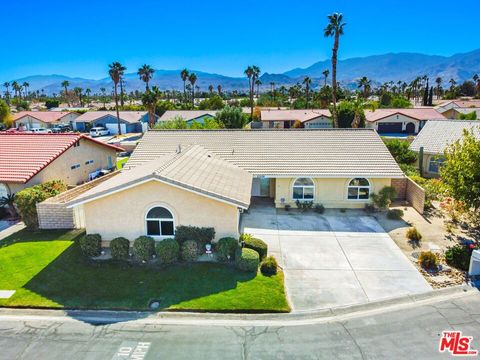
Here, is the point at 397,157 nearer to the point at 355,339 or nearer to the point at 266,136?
the point at 266,136

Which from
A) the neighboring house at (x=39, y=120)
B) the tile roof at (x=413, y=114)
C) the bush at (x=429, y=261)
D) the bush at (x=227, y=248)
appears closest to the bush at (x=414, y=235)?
the bush at (x=429, y=261)

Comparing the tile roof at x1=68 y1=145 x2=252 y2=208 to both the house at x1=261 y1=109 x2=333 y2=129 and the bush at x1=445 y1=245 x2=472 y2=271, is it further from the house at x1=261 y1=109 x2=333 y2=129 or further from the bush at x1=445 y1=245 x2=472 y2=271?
the house at x1=261 y1=109 x2=333 y2=129

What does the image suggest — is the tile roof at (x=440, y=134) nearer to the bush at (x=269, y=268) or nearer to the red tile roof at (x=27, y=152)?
the bush at (x=269, y=268)

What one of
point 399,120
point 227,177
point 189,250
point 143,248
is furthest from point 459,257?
point 399,120

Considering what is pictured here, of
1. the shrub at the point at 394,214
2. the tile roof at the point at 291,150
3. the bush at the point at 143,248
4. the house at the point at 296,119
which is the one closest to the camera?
the bush at the point at 143,248

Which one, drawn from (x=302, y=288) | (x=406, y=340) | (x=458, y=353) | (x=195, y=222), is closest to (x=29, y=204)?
(x=195, y=222)

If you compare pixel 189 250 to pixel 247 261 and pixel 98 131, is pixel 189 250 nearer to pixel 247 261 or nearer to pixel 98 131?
pixel 247 261

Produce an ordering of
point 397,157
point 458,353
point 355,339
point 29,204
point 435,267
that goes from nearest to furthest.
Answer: point 458,353, point 355,339, point 435,267, point 29,204, point 397,157
